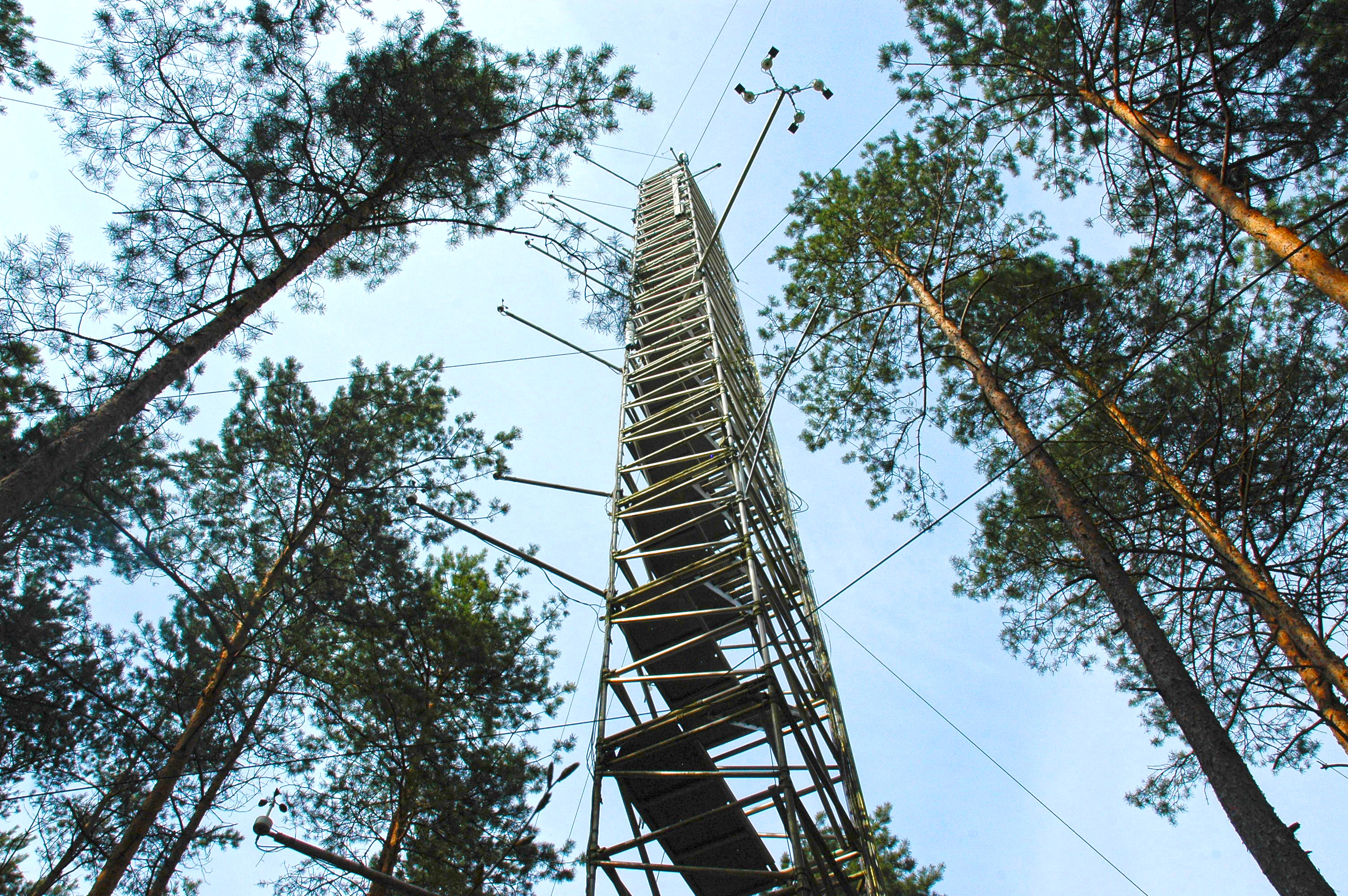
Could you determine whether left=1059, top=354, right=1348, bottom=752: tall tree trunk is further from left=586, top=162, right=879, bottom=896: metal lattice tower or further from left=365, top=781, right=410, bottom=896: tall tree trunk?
left=365, top=781, right=410, bottom=896: tall tree trunk

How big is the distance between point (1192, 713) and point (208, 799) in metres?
Answer: 8.00

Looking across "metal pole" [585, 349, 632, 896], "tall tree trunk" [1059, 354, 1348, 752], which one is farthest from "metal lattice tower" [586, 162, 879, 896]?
"tall tree trunk" [1059, 354, 1348, 752]

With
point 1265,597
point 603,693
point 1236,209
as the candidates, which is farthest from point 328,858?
point 1236,209

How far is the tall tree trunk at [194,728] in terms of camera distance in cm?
597

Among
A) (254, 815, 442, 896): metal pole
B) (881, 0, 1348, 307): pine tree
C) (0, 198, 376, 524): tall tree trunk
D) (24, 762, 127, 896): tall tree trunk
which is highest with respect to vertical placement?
(881, 0, 1348, 307): pine tree

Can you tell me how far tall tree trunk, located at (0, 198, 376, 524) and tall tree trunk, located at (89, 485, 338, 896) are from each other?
2.29 metres

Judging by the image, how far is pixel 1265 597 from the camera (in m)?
5.34

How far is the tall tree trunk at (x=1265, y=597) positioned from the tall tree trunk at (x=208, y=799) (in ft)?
26.5

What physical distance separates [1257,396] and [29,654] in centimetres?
1211

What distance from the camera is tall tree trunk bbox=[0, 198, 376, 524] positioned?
4293 millimetres

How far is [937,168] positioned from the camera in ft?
28.7

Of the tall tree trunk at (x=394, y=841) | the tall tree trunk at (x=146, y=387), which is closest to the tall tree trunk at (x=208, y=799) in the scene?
the tall tree trunk at (x=394, y=841)

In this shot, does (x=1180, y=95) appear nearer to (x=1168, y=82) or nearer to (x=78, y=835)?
(x=1168, y=82)

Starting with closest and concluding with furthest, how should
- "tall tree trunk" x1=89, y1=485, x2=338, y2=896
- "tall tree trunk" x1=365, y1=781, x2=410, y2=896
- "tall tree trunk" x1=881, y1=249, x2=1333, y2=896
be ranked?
"tall tree trunk" x1=881, y1=249, x2=1333, y2=896
"tall tree trunk" x1=89, y1=485, x2=338, y2=896
"tall tree trunk" x1=365, y1=781, x2=410, y2=896
